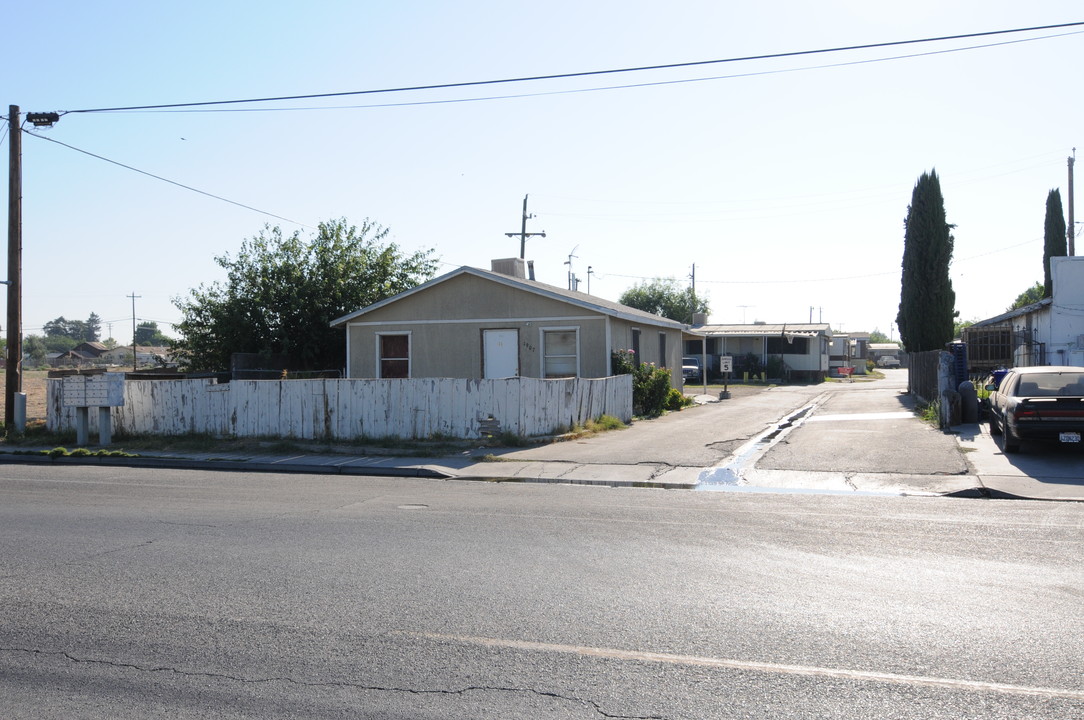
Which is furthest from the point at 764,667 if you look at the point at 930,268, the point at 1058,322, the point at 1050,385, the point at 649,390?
the point at 930,268

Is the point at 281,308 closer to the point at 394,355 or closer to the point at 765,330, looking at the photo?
the point at 394,355

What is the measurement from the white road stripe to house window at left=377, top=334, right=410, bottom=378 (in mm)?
19088

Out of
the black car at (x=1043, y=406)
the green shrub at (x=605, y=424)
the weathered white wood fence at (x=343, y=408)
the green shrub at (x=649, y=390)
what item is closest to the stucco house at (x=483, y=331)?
the green shrub at (x=649, y=390)

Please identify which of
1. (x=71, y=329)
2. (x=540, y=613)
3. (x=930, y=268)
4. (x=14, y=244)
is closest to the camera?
(x=540, y=613)

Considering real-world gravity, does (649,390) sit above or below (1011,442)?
above

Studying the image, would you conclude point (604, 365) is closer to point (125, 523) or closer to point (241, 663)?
point (125, 523)

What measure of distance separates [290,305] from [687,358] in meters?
30.3

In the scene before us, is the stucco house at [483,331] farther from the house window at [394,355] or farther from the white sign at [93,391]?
the white sign at [93,391]

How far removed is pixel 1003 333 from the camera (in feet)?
106

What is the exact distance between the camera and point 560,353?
22.9 m

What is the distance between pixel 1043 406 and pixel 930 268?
21.1 m

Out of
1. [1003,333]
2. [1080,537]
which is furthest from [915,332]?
[1080,537]

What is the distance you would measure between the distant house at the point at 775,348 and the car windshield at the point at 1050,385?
111ft

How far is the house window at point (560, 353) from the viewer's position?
22828mm
